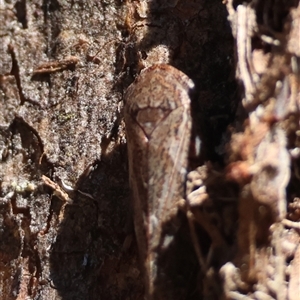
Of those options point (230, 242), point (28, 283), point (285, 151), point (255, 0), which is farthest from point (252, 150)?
point (28, 283)

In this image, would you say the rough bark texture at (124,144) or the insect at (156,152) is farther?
the insect at (156,152)

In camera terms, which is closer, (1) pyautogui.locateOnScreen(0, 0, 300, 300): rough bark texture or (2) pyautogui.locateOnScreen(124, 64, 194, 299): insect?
(1) pyautogui.locateOnScreen(0, 0, 300, 300): rough bark texture

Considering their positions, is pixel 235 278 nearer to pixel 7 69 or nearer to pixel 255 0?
pixel 255 0

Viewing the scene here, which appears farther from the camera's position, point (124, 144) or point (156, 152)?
point (124, 144)
